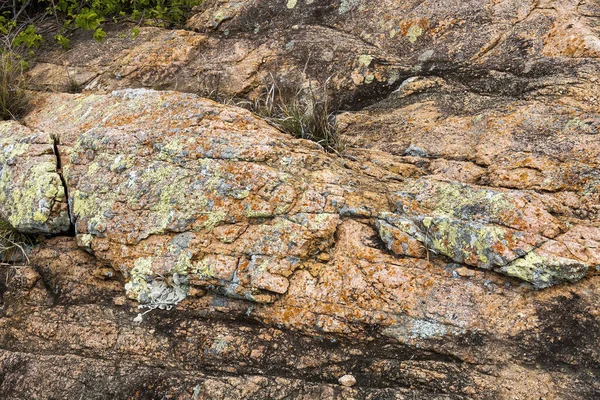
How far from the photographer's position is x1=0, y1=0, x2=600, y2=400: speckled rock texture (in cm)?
289

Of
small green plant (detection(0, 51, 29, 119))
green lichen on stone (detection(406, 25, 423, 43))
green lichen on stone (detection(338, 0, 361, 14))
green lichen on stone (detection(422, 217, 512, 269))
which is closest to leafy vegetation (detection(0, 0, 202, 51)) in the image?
small green plant (detection(0, 51, 29, 119))

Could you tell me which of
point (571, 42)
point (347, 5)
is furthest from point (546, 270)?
point (347, 5)

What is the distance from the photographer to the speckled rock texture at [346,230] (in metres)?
2.89

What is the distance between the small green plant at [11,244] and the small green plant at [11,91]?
1397mm

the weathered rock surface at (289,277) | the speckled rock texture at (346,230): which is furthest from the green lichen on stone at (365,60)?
the weathered rock surface at (289,277)

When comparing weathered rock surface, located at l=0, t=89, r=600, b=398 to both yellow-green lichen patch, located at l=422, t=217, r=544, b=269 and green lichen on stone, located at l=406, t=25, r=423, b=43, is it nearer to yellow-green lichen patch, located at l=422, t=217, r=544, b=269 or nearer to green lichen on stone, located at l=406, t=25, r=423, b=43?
yellow-green lichen patch, located at l=422, t=217, r=544, b=269

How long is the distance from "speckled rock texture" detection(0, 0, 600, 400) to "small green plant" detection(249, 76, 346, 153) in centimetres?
14

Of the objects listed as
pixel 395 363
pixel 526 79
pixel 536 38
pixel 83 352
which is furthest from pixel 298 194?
pixel 536 38

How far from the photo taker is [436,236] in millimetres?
3174

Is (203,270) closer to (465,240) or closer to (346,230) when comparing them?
(346,230)

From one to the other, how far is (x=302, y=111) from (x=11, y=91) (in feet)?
9.50

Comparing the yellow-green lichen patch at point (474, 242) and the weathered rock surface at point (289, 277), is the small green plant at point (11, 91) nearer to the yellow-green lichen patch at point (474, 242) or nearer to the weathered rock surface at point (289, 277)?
the weathered rock surface at point (289, 277)

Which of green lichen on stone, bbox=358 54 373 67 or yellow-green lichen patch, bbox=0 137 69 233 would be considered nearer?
yellow-green lichen patch, bbox=0 137 69 233

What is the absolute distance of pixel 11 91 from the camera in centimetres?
494
